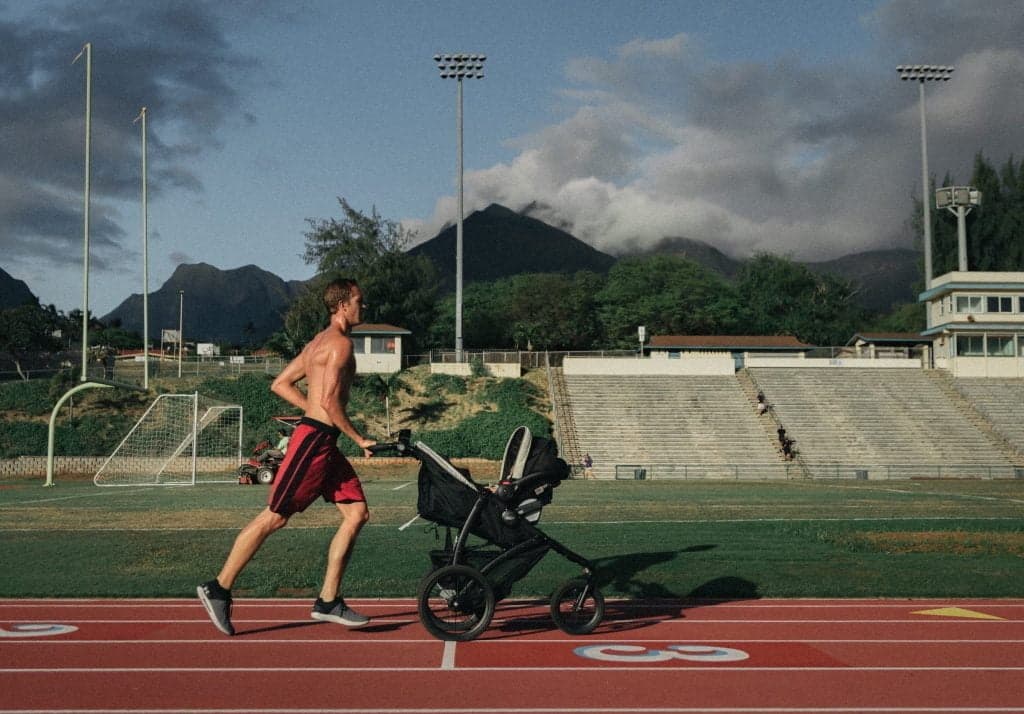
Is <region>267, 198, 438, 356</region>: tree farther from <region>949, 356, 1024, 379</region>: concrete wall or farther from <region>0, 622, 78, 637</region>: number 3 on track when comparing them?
<region>0, 622, 78, 637</region>: number 3 on track

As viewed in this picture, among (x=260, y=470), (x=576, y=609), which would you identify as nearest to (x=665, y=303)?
(x=260, y=470)

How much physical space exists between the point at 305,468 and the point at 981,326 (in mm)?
55881

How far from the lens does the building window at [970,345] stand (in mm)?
55031

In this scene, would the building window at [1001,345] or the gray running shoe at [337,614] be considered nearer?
the gray running shoe at [337,614]

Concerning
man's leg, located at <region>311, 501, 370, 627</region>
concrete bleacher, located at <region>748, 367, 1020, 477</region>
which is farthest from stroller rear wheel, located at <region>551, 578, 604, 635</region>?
concrete bleacher, located at <region>748, 367, 1020, 477</region>

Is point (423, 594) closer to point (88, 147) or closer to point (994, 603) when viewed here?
point (994, 603)

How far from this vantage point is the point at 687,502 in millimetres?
20547

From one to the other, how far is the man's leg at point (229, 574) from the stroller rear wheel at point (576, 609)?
1.87 metres

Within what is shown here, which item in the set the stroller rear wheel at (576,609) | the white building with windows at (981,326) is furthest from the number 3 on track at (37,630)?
the white building with windows at (981,326)

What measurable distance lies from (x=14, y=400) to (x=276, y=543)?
3909 cm

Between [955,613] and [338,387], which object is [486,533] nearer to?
[338,387]

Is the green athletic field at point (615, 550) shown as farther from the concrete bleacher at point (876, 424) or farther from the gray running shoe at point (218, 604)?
the concrete bleacher at point (876, 424)

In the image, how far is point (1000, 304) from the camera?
56312mm
